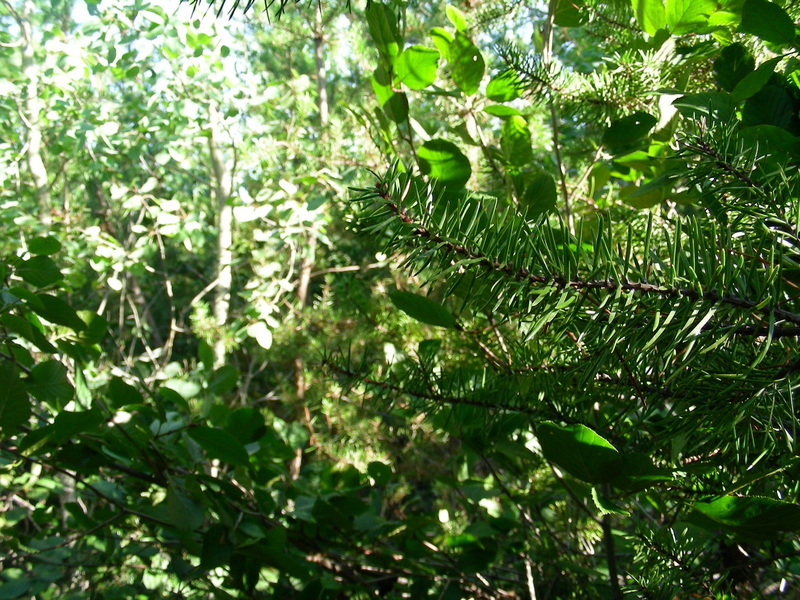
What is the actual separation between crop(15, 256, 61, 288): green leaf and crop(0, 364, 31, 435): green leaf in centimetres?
9

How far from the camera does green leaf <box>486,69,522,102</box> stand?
446 millimetres

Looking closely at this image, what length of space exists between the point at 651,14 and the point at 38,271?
0.52m

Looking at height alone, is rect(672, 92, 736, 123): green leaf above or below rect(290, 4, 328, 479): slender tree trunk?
above

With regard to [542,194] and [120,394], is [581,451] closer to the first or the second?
[542,194]

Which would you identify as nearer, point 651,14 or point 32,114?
point 651,14

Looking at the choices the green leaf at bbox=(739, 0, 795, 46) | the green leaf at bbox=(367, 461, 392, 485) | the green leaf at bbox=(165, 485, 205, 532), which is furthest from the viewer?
the green leaf at bbox=(367, 461, 392, 485)

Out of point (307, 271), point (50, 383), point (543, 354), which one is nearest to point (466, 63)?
point (543, 354)

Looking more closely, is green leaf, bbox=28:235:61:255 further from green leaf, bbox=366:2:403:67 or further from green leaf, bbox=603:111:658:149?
green leaf, bbox=603:111:658:149

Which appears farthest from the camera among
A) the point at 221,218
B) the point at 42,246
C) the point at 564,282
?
the point at 221,218

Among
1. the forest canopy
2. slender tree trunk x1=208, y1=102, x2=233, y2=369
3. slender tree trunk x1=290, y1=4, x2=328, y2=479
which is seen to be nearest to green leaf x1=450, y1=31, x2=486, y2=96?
the forest canopy

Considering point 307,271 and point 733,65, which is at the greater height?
point 733,65

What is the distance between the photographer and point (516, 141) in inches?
17.6

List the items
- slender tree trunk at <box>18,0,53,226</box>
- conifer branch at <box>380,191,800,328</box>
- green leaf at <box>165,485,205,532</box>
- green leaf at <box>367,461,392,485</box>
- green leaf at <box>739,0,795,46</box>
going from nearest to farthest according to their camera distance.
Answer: conifer branch at <box>380,191,800,328</box> → green leaf at <box>739,0,795,46</box> → green leaf at <box>165,485,205,532</box> → green leaf at <box>367,461,392,485</box> → slender tree trunk at <box>18,0,53,226</box>

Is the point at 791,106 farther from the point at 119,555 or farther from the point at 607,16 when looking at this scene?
the point at 119,555
